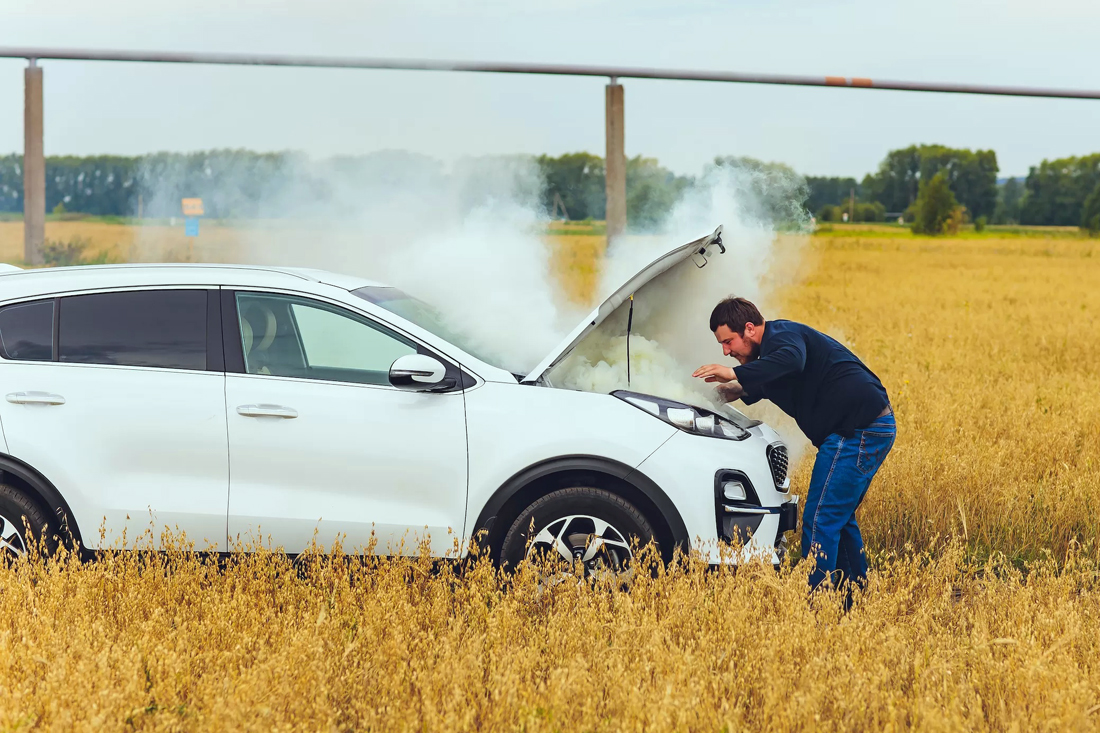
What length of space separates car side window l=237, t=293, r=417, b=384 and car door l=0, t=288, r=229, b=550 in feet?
0.69

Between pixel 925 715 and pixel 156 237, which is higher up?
pixel 156 237

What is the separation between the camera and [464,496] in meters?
4.46

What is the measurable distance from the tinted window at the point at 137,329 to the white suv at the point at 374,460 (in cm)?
3

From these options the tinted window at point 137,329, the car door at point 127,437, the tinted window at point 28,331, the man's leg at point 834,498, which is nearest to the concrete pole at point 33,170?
the tinted window at point 28,331

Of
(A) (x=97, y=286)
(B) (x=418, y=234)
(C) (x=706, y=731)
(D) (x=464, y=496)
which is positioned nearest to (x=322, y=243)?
(B) (x=418, y=234)

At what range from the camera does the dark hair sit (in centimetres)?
490

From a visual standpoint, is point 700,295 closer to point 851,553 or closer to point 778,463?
point 778,463

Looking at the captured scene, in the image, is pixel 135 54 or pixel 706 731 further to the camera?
pixel 135 54

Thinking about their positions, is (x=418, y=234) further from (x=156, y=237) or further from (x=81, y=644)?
(x=81, y=644)

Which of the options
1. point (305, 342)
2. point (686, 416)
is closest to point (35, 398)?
point (305, 342)

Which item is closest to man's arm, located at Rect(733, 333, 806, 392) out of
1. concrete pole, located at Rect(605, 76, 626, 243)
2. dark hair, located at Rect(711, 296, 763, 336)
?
dark hair, located at Rect(711, 296, 763, 336)

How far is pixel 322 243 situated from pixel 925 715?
9.24 metres

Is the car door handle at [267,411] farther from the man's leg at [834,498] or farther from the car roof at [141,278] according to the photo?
the man's leg at [834,498]

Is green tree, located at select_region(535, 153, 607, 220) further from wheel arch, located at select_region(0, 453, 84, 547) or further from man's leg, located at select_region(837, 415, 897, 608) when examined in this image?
wheel arch, located at select_region(0, 453, 84, 547)
